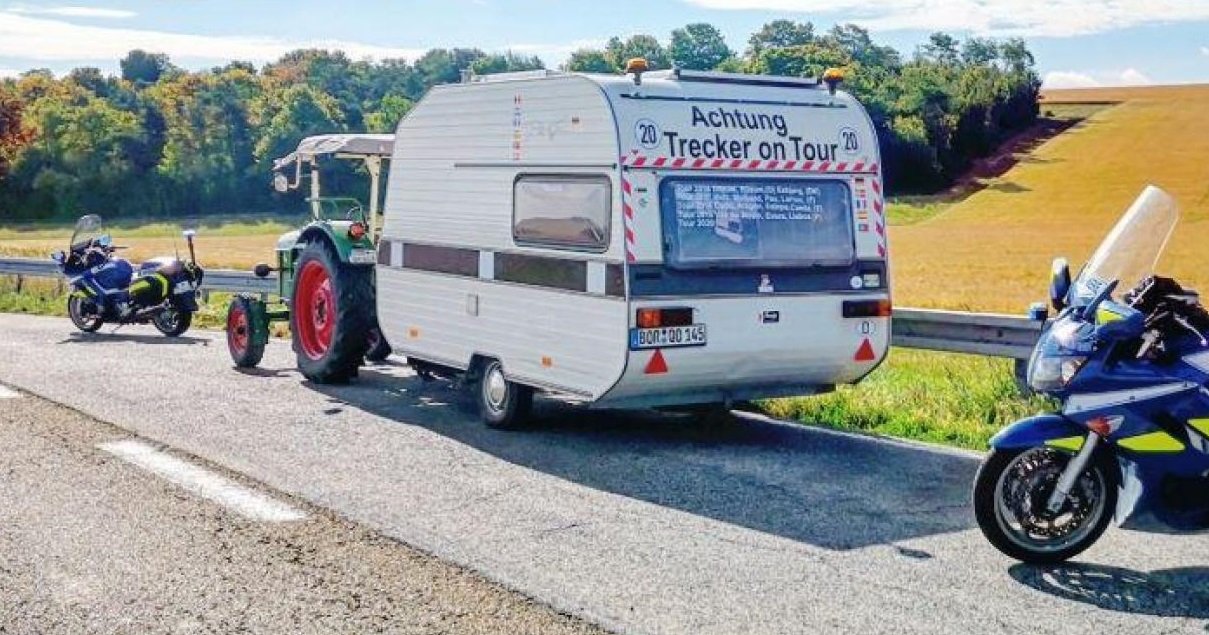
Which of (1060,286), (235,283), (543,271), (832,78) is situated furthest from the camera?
(235,283)

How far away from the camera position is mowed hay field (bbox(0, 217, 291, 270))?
41.7m

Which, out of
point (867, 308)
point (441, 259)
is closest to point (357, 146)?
point (441, 259)

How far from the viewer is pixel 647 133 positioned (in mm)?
9031

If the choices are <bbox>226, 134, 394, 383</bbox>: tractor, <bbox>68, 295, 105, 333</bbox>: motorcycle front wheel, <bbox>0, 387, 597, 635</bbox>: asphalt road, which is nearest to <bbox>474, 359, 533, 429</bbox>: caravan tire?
<bbox>226, 134, 394, 383</bbox>: tractor

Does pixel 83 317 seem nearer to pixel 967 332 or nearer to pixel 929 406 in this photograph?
pixel 929 406

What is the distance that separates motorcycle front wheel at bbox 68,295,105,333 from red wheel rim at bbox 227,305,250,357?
191 inches

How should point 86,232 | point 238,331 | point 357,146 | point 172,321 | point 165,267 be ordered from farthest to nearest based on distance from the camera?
point 86,232, point 165,267, point 172,321, point 238,331, point 357,146

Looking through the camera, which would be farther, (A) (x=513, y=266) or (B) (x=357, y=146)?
(B) (x=357, y=146)

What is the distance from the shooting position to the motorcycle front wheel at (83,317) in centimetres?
1758

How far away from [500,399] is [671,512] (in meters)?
2.86

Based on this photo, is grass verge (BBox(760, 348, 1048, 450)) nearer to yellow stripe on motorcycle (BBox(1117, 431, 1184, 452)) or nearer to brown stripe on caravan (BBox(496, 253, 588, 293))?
brown stripe on caravan (BBox(496, 253, 588, 293))

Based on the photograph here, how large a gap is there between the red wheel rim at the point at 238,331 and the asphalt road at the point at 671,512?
3.89ft

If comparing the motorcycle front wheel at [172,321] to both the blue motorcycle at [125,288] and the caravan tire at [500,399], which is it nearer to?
the blue motorcycle at [125,288]

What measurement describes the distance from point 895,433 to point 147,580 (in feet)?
18.2
